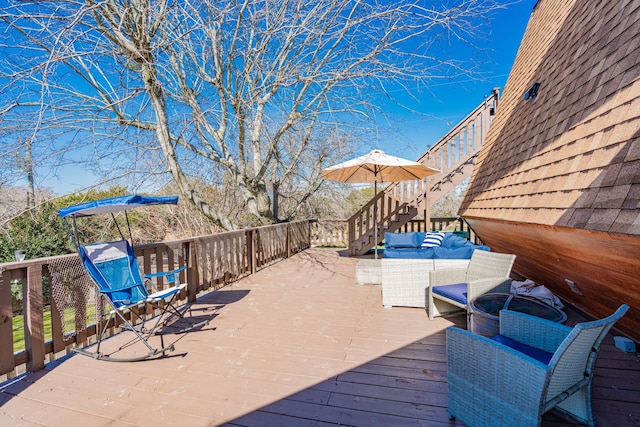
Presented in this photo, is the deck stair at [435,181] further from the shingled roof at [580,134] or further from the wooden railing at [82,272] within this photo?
the shingled roof at [580,134]

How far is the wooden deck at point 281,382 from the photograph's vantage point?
1.94 metres

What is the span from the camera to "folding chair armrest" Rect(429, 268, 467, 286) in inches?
138

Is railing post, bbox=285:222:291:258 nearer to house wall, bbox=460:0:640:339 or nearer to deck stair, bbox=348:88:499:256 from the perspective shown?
deck stair, bbox=348:88:499:256

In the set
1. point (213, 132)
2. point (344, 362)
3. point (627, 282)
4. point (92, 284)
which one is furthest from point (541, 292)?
point (213, 132)

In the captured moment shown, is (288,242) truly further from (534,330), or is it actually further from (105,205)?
(534,330)

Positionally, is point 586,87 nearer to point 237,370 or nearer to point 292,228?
point 237,370

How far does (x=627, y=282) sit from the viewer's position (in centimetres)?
213

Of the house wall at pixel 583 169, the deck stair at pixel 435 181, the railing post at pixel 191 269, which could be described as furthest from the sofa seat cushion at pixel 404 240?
the railing post at pixel 191 269

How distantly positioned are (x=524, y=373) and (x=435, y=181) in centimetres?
697

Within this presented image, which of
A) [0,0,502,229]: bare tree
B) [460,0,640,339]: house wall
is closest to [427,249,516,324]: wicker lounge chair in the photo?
[460,0,640,339]: house wall

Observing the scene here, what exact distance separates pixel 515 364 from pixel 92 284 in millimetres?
3486

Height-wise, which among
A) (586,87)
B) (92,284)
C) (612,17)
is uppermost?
(612,17)

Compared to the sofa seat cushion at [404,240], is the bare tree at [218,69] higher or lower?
higher

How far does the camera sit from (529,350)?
1.92 metres
